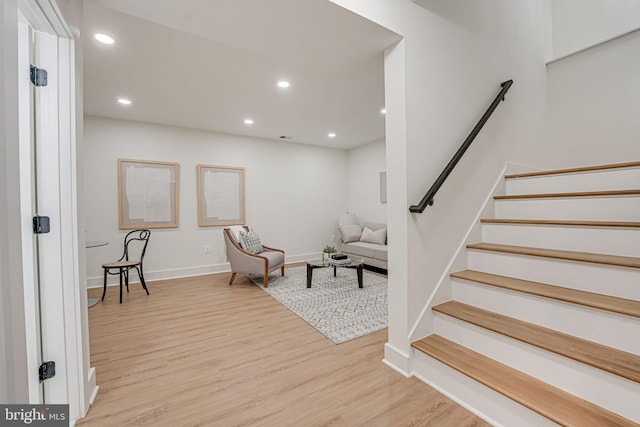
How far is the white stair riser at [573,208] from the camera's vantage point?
5.75 feet

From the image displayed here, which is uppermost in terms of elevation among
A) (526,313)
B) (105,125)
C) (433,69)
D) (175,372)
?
(105,125)

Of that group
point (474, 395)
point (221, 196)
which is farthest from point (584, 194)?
point (221, 196)

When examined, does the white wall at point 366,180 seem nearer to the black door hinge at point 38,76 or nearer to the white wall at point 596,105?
the white wall at point 596,105

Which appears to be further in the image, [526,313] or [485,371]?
[526,313]

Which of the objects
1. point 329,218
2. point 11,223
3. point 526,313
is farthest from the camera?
point 329,218

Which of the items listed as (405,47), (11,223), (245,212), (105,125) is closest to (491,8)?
(405,47)

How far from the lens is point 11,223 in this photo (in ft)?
2.27

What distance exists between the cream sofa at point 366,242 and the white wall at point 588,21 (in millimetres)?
3446

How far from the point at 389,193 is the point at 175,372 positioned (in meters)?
2.04

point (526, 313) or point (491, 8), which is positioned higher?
point (491, 8)

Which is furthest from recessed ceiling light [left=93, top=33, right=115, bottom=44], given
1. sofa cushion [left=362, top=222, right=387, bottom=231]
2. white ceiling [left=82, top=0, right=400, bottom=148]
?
sofa cushion [left=362, top=222, right=387, bottom=231]

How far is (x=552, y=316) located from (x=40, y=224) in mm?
2807

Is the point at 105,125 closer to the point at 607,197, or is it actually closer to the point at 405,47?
the point at 405,47

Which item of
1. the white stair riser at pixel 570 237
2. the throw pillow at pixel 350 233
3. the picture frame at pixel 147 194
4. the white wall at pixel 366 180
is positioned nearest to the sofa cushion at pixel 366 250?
the throw pillow at pixel 350 233
